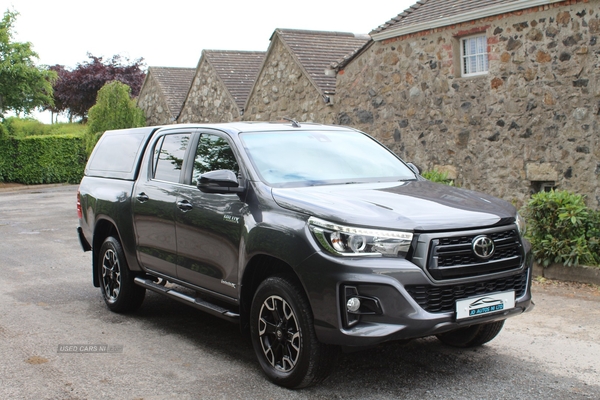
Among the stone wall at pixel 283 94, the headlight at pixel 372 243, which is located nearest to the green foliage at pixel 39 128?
the stone wall at pixel 283 94

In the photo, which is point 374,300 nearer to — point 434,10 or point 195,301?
point 195,301

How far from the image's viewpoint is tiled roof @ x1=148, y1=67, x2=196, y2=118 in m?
30.4

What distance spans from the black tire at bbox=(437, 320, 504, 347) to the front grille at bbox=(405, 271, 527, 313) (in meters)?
0.92

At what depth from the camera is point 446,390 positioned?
5207mm

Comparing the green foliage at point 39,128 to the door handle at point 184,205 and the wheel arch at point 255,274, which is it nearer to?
the door handle at point 184,205

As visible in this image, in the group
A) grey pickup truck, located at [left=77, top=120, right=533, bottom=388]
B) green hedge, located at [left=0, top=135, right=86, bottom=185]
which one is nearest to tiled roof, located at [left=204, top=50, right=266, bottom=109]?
green hedge, located at [left=0, top=135, right=86, bottom=185]

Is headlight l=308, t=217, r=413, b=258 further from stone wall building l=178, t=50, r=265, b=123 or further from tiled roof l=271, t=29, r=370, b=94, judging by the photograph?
stone wall building l=178, t=50, r=265, b=123

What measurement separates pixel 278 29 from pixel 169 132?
14775 millimetres

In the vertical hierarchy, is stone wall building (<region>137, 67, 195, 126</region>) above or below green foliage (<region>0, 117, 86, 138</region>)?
above

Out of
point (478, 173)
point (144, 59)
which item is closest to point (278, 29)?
point (478, 173)

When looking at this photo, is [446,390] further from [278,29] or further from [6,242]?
[278,29]

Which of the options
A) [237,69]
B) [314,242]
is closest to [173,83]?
[237,69]

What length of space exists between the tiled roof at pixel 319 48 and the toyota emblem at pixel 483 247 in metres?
13.7

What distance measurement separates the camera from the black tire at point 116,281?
7.72 m
